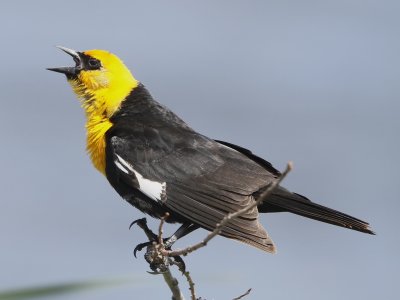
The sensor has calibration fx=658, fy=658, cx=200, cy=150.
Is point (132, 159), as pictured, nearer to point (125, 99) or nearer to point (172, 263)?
point (125, 99)

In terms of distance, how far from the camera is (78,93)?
381 cm

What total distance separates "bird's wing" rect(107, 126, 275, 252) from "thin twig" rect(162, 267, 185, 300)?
2.77 feet

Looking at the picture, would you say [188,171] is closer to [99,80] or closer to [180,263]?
[180,263]

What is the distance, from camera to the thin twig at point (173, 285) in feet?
6.69

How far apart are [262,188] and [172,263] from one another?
73cm

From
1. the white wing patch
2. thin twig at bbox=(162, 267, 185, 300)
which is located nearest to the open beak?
the white wing patch

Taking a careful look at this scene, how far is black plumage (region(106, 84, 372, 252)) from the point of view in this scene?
310 centimetres

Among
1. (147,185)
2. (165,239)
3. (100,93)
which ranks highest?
(100,93)

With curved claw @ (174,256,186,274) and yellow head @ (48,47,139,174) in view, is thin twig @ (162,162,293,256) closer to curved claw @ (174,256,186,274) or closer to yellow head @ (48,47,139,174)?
curved claw @ (174,256,186,274)

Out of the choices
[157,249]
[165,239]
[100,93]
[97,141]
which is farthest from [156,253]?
[100,93]

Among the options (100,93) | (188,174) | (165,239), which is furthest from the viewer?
(100,93)

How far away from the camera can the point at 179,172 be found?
329 centimetres

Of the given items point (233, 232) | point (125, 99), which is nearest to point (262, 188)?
point (233, 232)

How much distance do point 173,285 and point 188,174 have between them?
1.24 m
